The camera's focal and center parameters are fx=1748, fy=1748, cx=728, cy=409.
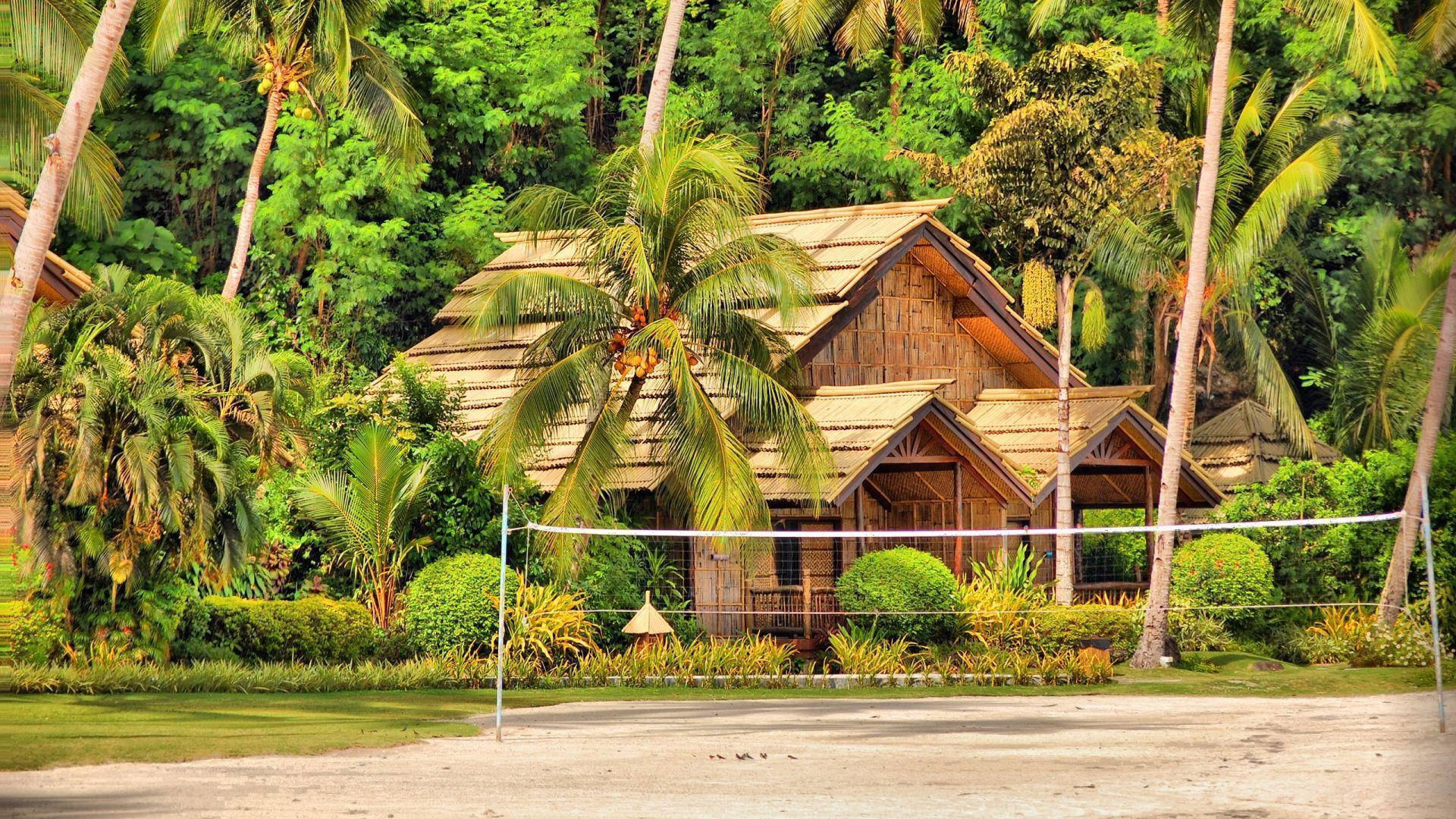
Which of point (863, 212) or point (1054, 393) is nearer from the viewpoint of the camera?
point (1054, 393)

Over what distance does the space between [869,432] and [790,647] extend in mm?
2993

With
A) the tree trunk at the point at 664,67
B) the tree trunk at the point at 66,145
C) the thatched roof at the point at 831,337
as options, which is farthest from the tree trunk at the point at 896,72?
the tree trunk at the point at 66,145

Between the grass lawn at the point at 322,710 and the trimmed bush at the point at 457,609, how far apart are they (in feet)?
6.07

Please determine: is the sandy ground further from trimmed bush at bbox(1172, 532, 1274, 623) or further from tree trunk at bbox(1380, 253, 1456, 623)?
trimmed bush at bbox(1172, 532, 1274, 623)

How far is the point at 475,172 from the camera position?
34.3m

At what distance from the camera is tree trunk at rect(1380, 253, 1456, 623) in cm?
2262

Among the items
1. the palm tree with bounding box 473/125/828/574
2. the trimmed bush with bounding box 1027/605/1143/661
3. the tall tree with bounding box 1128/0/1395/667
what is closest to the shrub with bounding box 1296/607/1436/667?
the tall tree with bounding box 1128/0/1395/667

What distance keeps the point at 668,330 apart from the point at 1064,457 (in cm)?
664

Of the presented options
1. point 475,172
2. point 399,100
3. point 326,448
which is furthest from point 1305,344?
point 326,448

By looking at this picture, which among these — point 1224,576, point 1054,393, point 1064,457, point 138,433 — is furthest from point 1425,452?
point 138,433

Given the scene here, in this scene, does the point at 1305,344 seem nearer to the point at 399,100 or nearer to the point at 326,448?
the point at 399,100

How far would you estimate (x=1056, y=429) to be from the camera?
2644cm

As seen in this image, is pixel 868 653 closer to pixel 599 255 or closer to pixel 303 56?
pixel 599 255

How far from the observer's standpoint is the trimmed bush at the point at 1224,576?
2452cm
